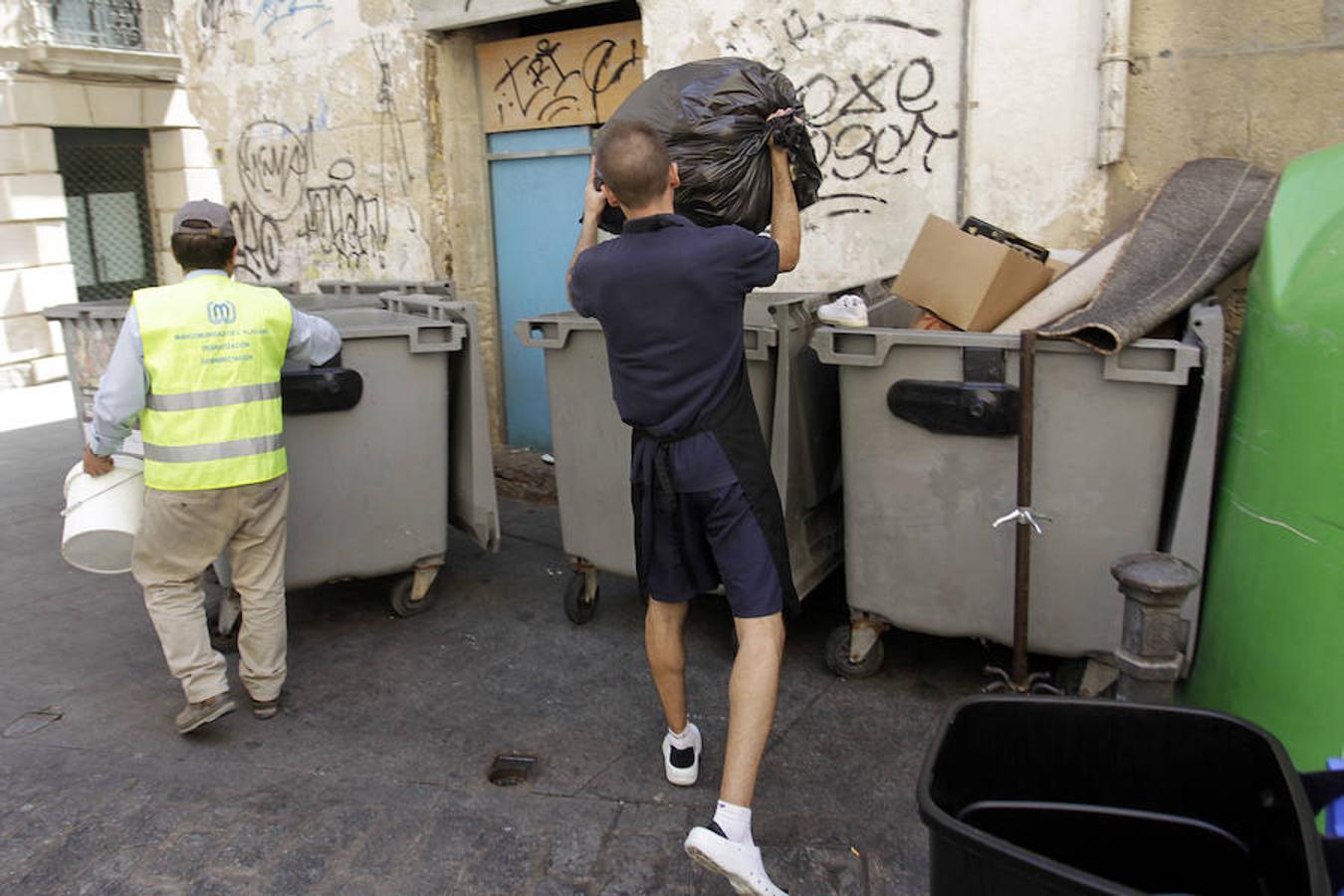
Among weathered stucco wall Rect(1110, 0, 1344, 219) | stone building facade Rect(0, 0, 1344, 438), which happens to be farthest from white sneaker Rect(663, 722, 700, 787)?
weathered stucco wall Rect(1110, 0, 1344, 219)

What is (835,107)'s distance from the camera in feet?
16.4

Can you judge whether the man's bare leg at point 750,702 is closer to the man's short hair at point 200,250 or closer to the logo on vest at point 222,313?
the logo on vest at point 222,313

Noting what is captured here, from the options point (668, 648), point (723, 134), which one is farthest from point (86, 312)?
point (668, 648)

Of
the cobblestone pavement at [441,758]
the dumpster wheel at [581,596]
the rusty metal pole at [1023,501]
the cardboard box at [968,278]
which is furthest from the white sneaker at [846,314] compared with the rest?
the dumpster wheel at [581,596]

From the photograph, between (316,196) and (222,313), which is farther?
(316,196)

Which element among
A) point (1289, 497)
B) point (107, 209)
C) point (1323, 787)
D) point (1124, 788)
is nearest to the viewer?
point (1323, 787)

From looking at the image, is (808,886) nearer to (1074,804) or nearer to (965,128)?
(1074,804)

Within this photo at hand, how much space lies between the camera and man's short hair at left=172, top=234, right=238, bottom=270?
10.6 ft

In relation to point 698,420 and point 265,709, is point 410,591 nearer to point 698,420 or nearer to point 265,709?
point 265,709

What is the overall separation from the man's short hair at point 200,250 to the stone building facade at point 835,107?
109 inches

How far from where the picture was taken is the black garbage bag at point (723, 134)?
10.3ft

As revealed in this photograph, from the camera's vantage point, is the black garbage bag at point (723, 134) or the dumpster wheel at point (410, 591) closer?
the black garbage bag at point (723, 134)

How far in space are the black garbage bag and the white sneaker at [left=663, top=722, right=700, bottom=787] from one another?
59.0 inches

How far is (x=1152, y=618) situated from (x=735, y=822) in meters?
1.02
